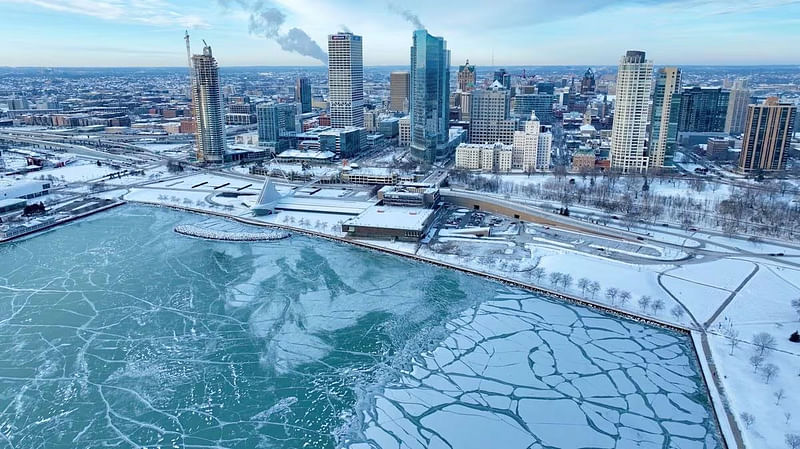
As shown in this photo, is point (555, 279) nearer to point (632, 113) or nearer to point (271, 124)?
point (632, 113)

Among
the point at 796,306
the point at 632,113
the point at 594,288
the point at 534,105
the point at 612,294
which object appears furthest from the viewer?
the point at 534,105

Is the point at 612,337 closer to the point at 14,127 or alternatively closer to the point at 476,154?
the point at 476,154

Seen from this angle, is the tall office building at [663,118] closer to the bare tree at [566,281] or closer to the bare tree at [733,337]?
the bare tree at [566,281]

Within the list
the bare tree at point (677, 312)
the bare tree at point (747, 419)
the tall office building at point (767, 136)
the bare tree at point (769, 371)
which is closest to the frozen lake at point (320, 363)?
the bare tree at point (747, 419)

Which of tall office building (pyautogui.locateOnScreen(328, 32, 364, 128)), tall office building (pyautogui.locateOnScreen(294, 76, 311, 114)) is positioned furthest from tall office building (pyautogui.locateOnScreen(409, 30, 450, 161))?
tall office building (pyautogui.locateOnScreen(294, 76, 311, 114))

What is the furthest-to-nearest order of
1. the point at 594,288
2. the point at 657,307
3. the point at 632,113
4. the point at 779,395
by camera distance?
the point at 632,113 < the point at 594,288 < the point at 657,307 < the point at 779,395

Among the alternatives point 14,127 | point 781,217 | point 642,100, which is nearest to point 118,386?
point 781,217

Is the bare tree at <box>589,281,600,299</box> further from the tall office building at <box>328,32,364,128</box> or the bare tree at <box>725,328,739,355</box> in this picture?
the tall office building at <box>328,32,364,128</box>

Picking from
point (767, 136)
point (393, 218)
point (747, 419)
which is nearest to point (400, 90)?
point (767, 136)
